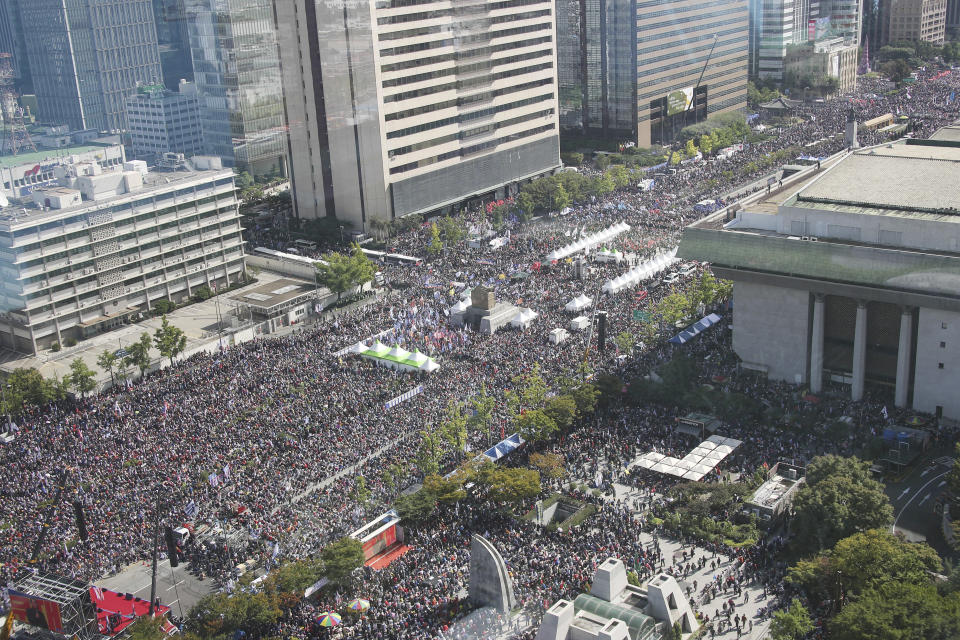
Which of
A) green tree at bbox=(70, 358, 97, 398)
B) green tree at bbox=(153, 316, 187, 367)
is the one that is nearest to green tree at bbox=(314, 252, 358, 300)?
green tree at bbox=(153, 316, 187, 367)

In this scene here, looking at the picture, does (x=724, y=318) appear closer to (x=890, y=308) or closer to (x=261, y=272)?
(x=890, y=308)

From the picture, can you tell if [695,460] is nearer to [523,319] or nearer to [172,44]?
[523,319]

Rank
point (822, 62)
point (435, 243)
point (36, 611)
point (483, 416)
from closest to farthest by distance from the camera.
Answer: point (36, 611) → point (483, 416) → point (435, 243) → point (822, 62)

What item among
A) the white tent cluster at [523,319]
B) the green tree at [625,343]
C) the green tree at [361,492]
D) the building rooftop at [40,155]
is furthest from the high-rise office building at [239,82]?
the green tree at [361,492]

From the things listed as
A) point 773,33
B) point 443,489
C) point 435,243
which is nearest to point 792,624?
point 443,489

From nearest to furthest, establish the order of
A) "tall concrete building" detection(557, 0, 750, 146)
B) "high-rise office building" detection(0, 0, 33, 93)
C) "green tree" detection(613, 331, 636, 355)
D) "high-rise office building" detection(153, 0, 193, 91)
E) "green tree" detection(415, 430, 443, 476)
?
"green tree" detection(415, 430, 443, 476)
"green tree" detection(613, 331, 636, 355)
"tall concrete building" detection(557, 0, 750, 146)
"high-rise office building" detection(153, 0, 193, 91)
"high-rise office building" detection(0, 0, 33, 93)

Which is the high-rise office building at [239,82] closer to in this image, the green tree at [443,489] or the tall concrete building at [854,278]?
the tall concrete building at [854,278]

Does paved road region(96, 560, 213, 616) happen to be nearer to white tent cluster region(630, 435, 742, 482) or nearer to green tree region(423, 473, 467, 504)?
green tree region(423, 473, 467, 504)
